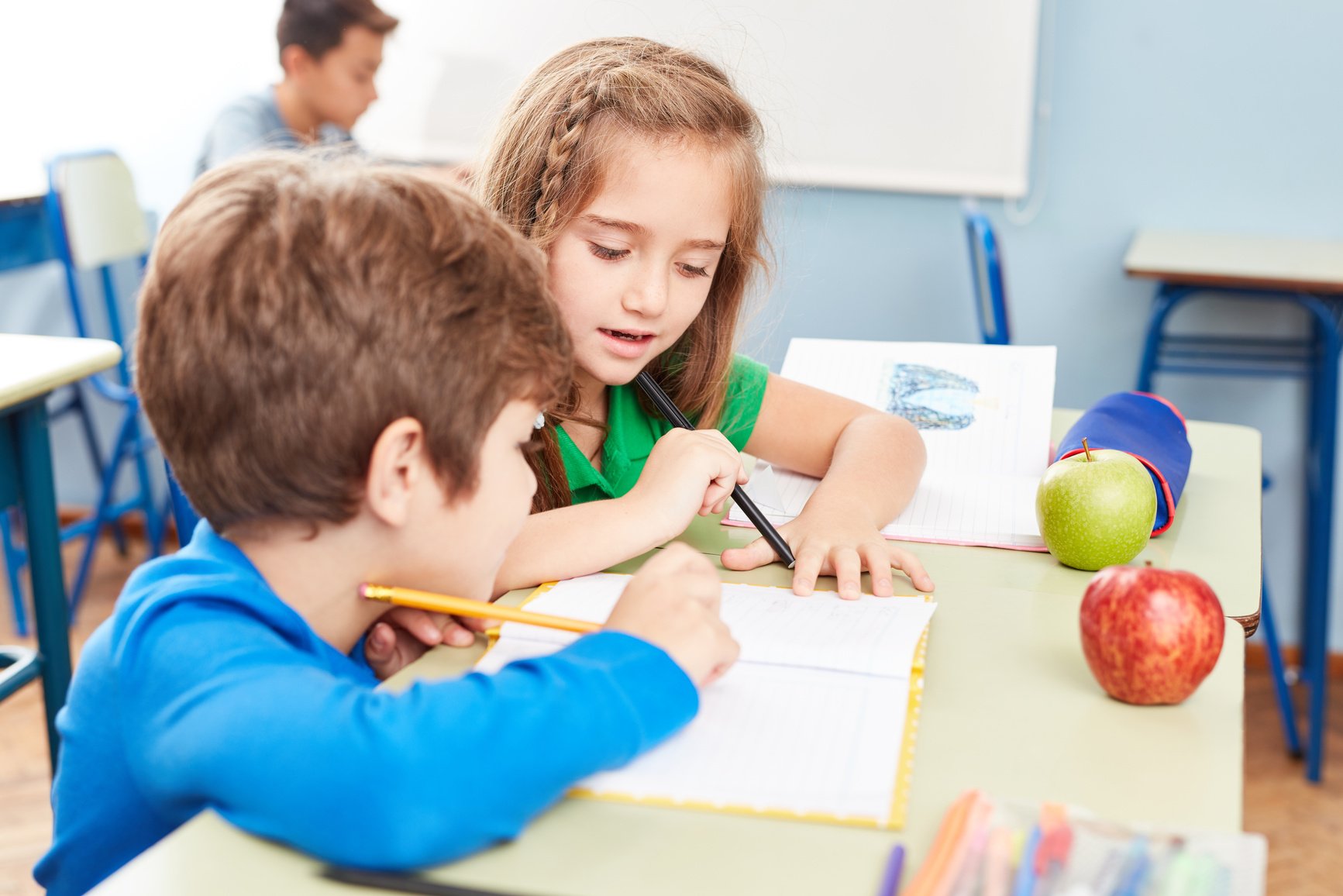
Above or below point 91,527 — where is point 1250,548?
above

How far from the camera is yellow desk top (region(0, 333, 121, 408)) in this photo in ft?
4.59

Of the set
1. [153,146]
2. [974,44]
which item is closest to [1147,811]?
[974,44]

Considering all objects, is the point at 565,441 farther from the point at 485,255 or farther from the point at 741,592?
the point at 485,255

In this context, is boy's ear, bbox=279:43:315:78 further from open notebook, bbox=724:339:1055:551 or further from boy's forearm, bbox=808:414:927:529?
boy's forearm, bbox=808:414:927:529

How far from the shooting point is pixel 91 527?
110 inches

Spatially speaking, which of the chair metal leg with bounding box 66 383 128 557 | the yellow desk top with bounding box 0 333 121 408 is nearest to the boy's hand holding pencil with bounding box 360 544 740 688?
the yellow desk top with bounding box 0 333 121 408

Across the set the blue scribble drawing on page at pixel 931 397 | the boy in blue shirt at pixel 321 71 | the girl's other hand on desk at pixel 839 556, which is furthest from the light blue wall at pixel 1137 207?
the girl's other hand on desk at pixel 839 556

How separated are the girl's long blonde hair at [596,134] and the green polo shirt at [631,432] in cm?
2

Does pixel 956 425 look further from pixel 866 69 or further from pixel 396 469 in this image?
pixel 866 69

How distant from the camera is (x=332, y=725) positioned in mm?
574

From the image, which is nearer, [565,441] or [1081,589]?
[1081,589]

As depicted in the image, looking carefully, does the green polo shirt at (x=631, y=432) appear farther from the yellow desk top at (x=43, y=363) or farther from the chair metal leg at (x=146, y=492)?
the chair metal leg at (x=146, y=492)

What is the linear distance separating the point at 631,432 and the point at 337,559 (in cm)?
52

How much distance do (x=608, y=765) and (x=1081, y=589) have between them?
1.46 ft
